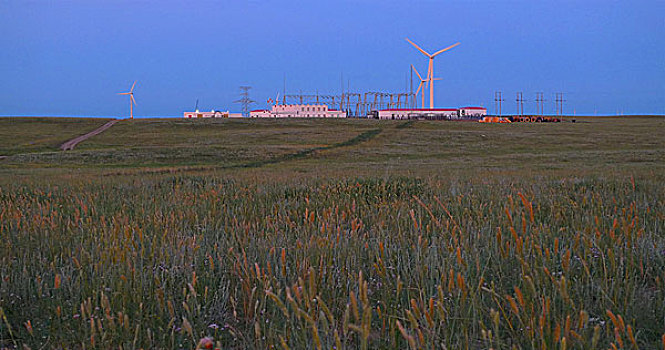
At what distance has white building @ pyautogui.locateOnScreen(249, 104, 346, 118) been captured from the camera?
142750mm

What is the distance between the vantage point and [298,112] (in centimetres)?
14500

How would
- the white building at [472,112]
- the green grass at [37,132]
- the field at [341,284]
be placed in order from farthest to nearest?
the white building at [472,112] < the green grass at [37,132] < the field at [341,284]

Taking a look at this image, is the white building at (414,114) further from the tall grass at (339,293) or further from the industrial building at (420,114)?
the tall grass at (339,293)

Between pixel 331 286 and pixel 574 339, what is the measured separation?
55.4 inches

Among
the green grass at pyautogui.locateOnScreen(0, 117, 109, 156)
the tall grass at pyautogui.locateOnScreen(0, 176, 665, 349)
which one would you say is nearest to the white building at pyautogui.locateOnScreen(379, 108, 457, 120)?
the green grass at pyautogui.locateOnScreen(0, 117, 109, 156)

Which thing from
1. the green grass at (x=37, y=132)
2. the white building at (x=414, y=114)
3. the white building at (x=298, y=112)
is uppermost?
the white building at (x=298, y=112)

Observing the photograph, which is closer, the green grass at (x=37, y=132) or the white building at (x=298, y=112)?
the green grass at (x=37, y=132)

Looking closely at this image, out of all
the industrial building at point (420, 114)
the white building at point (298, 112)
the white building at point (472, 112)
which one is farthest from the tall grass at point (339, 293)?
the white building at point (472, 112)

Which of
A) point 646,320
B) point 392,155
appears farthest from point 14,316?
point 392,155

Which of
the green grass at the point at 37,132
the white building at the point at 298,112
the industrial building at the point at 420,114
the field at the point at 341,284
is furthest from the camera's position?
the white building at the point at 298,112

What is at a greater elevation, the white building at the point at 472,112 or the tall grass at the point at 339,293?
the white building at the point at 472,112

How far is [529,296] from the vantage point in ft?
8.22

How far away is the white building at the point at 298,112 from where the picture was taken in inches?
5620

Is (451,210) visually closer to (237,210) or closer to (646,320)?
(237,210)
